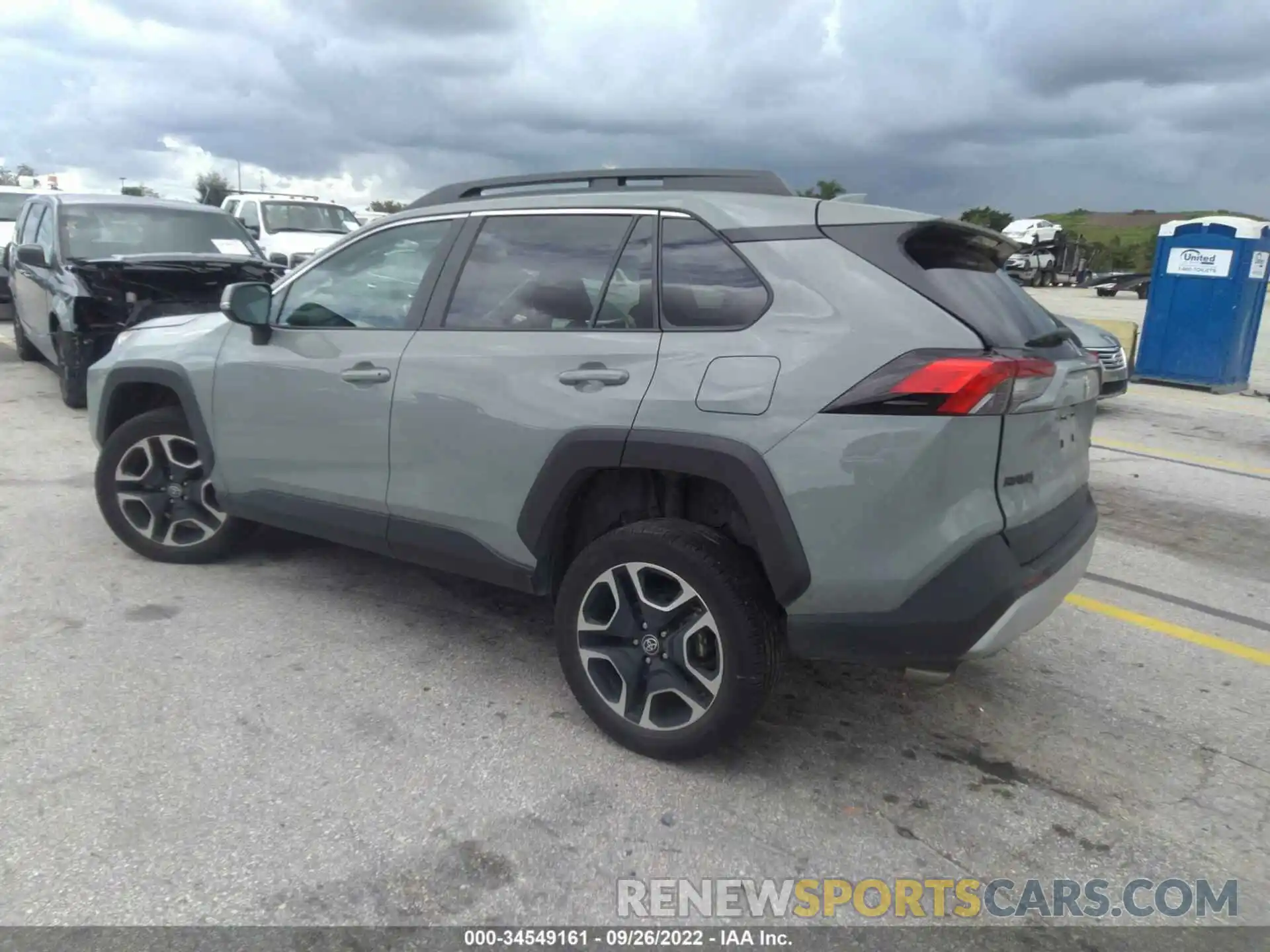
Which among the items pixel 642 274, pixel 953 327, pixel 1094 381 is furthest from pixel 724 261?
pixel 1094 381

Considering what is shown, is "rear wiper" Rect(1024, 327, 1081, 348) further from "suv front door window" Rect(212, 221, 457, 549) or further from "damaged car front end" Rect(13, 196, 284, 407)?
"damaged car front end" Rect(13, 196, 284, 407)

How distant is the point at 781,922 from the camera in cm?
250

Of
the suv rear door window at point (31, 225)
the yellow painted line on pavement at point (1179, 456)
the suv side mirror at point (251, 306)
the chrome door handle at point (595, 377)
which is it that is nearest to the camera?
the chrome door handle at point (595, 377)

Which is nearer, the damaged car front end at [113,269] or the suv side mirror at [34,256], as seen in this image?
the damaged car front end at [113,269]

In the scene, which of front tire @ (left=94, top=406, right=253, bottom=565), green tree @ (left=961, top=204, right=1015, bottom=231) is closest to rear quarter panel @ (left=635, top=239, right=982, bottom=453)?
front tire @ (left=94, top=406, right=253, bottom=565)

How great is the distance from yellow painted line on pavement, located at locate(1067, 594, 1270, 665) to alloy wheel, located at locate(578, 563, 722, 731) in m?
2.53

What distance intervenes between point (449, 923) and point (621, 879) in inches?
18.5

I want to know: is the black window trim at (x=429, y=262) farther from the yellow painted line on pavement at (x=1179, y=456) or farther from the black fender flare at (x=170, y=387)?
the yellow painted line on pavement at (x=1179, y=456)

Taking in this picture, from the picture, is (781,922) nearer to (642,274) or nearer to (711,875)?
(711,875)

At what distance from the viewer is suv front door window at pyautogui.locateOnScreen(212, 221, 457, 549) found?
379cm

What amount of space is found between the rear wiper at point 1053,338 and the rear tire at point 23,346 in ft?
36.3

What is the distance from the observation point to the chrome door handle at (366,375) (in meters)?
3.71

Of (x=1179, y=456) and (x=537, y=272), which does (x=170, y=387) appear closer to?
(x=537, y=272)

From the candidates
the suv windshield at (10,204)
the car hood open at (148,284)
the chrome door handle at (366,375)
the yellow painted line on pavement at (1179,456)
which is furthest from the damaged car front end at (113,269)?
the suv windshield at (10,204)
